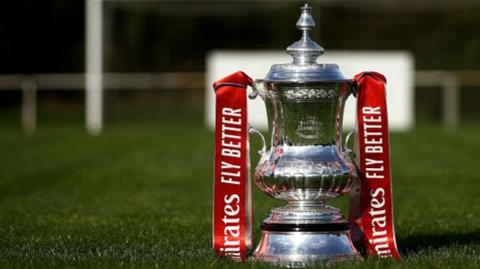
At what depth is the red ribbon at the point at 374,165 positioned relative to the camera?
6098mm

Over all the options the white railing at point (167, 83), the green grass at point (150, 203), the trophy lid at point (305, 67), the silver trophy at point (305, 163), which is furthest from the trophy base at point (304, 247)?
the white railing at point (167, 83)

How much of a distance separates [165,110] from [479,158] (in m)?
14.8

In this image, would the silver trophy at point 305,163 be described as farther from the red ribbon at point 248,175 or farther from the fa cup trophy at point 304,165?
the red ribbon at point 248,175

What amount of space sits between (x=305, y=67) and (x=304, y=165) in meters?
0.47

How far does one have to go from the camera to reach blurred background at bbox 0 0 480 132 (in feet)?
94.8

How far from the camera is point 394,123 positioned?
25656 millimetres

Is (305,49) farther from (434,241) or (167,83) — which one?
(167,83)

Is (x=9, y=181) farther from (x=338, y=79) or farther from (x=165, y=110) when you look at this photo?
(x=165, y=110)

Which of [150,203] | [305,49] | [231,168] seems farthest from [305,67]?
[150,203]

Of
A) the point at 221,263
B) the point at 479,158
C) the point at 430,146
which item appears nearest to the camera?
the point at 221,263

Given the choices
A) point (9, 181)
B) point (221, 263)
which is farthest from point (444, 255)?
point (9, 181)

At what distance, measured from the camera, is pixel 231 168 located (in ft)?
19.6

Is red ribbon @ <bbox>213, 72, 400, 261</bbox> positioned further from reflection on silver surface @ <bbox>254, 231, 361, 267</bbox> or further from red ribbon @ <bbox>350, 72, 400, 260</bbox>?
reflection on silver surface @ <bbox>254, 231, 361, 267</bbox>

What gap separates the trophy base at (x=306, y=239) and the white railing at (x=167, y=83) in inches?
838
